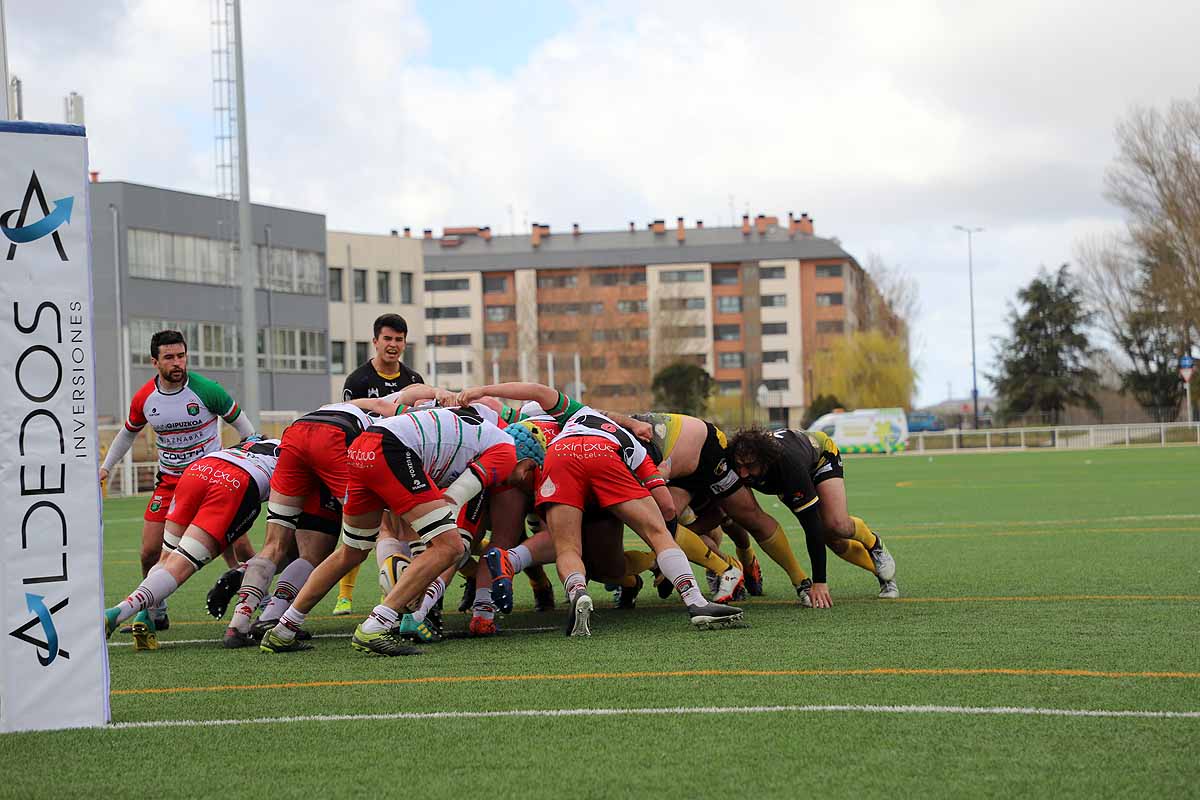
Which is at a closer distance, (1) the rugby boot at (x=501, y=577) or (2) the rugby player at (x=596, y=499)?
(2) the rugby player at (x=596, y=499)

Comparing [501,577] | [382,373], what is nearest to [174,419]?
[382,373]

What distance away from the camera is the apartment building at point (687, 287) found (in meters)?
108

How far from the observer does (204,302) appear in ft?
175

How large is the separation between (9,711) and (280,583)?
2859 millimetres

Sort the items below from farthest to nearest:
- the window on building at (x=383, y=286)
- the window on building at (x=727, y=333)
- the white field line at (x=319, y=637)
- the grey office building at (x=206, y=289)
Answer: the window on building at (x=727, y=333) → the window on building at (x=383, y=286) → the grey office building at (x=206, y=289) → the white field line at (x=319, y=637)

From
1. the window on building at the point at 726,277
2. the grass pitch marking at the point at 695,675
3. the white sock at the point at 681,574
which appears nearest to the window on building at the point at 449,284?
the window on building at the point at 726,277

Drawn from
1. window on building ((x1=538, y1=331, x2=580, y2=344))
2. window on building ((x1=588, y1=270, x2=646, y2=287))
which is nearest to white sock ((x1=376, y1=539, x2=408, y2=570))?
window on building ((x1=538, y1=331, x2=580, y2=344))

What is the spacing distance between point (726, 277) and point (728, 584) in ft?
334

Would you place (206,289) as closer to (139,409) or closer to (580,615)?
(139,409)

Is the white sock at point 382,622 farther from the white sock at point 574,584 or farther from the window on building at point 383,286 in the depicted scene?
the window on building at point 383,286

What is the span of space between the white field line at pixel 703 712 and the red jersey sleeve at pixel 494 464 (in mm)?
2434

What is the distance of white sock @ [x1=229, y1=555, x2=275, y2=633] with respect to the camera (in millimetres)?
8117

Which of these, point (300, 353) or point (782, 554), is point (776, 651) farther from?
point (300, 353)

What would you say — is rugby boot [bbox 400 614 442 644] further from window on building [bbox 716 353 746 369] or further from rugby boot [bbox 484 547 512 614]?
window on building [bbox 716 353 746 369]
